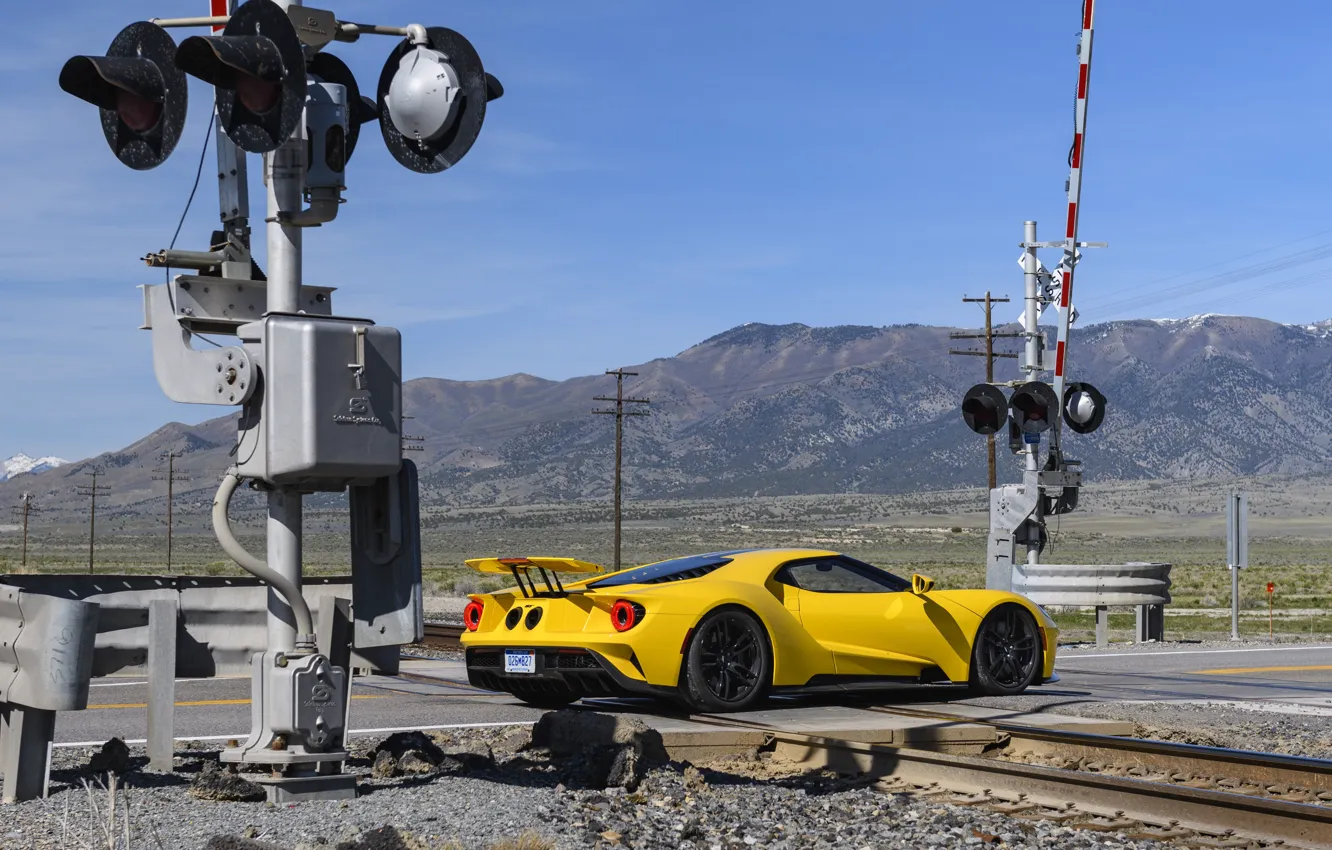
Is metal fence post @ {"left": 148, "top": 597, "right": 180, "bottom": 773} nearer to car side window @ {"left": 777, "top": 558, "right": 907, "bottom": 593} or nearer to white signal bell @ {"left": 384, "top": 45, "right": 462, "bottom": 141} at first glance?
white signal bell @ {"left": 384, "top": 45, "right": 462, "bottom": 141}

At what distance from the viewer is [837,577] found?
11.7 meters

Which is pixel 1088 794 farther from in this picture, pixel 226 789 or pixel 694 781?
→ pixel 226 789

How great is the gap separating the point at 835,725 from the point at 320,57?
16.7 feet

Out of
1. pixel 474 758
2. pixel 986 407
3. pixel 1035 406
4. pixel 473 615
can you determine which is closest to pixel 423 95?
pixel 474 758

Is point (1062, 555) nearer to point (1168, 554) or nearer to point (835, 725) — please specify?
point (1168, 554)

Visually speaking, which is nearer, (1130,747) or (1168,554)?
(1130,747)

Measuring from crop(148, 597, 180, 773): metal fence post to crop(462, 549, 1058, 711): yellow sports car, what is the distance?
2.54 metres

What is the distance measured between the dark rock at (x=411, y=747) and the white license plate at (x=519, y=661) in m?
2.43

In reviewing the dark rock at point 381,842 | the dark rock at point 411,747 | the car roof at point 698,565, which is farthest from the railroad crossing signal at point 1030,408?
the dark rock at point 381,842

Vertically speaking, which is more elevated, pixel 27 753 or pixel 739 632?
pixel 739 632

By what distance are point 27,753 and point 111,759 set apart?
923 millimetres

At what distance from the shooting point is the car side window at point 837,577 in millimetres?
11450

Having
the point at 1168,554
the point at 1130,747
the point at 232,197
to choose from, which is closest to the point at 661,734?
the point at 1130,747

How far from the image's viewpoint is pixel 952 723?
32.4 ft
